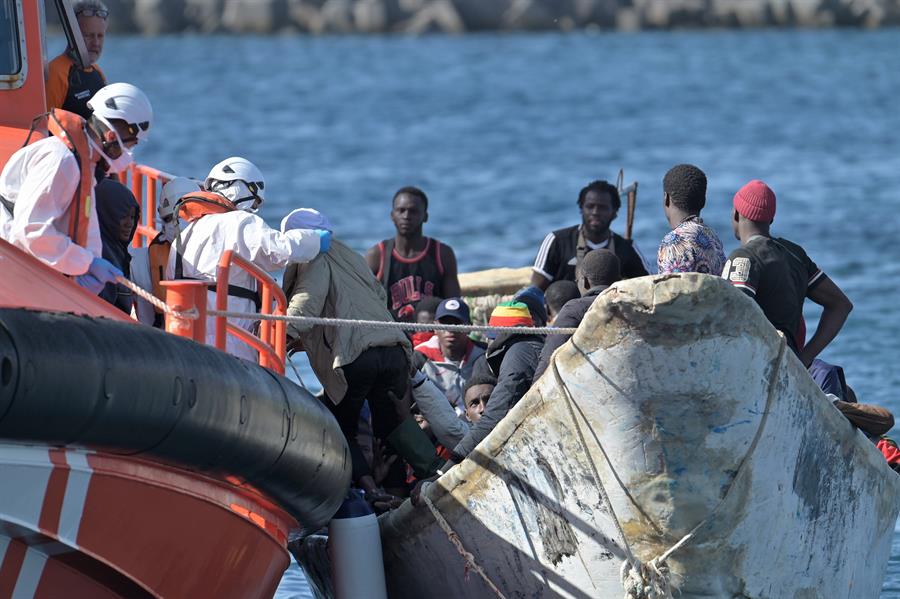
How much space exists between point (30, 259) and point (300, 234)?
132cm

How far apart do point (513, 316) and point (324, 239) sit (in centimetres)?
112

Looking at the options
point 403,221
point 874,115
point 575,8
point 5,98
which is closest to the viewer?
point 5,98

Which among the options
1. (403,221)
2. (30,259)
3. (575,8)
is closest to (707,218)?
(403,221)

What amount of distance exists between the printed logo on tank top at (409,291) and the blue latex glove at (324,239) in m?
2.71

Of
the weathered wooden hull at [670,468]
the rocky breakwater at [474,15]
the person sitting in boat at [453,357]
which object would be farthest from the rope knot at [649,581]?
the rocky breakwater at [474,15]

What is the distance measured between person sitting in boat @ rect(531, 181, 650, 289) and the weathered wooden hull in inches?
117

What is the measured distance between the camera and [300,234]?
21.2ft

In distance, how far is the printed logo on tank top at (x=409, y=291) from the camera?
30.9 feet

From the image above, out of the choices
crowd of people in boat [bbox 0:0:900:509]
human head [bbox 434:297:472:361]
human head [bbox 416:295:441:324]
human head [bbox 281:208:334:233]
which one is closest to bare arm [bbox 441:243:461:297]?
human head [bbox 416:295:441:324]

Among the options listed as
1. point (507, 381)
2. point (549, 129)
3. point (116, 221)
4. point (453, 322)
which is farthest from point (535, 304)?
point (549, 129)

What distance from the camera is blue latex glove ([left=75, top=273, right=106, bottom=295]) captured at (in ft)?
19.6

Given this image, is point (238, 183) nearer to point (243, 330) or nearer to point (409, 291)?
point (243, 330)

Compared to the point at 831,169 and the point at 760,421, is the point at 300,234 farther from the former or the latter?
the point at 831,169

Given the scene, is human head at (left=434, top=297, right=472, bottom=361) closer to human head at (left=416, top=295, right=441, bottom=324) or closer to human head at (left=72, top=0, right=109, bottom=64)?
human head at (left=416, top=295, right=441, bottom=324)
